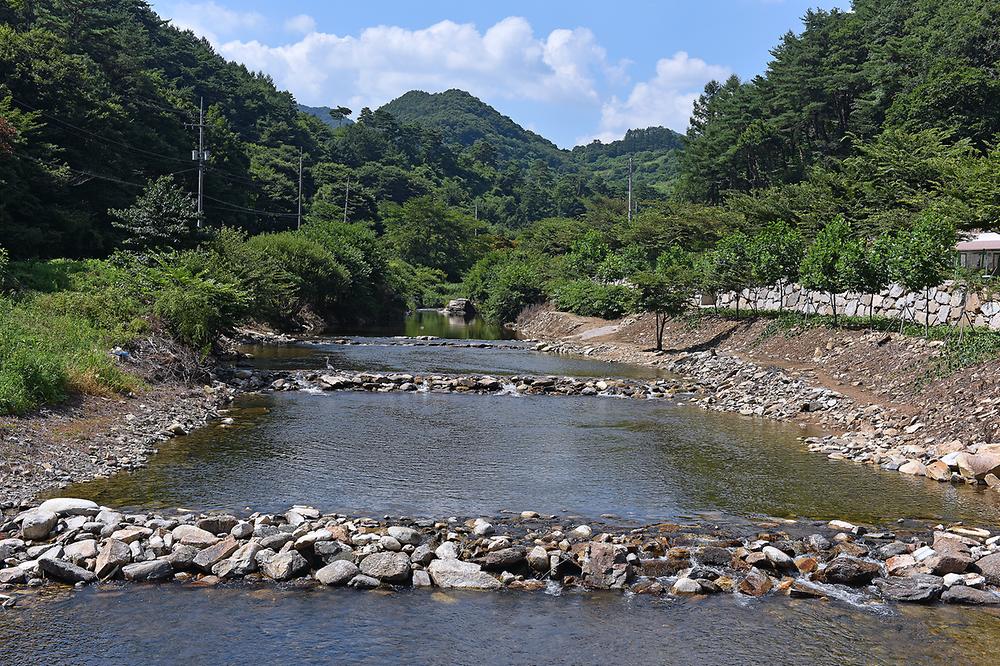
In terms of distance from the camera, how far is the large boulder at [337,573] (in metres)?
10.7

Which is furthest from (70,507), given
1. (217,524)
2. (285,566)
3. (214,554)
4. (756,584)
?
(756,584)

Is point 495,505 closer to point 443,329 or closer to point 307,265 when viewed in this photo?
point 307,265

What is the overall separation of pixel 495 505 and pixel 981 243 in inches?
1031

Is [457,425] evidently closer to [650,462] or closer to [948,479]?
[650,462]

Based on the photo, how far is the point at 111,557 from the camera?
1073 cm

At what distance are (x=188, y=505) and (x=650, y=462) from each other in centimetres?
973

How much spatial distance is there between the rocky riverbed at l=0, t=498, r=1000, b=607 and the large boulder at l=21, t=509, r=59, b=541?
0.02 meters

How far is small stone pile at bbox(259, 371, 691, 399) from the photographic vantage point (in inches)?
1134

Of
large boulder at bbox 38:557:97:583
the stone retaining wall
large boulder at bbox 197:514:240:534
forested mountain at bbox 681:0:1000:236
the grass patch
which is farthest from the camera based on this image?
forested mountain at bbox 681:0:1000:236

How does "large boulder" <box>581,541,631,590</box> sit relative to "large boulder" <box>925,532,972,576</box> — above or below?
below

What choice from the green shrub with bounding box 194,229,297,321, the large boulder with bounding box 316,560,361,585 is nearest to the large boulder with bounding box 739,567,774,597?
the large boulder with bounding box 316,560,361,585

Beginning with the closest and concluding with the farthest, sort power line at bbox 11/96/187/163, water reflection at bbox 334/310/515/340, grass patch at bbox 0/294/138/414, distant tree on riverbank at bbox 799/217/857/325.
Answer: grass patch at bbox 0/294/138/414, distant tree on riverbank at bbox 799/217/857/325, power line at bbox 11/96/187/163, water reflection at bbox 334/310/515/340

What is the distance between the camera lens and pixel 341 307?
6122 centimetres

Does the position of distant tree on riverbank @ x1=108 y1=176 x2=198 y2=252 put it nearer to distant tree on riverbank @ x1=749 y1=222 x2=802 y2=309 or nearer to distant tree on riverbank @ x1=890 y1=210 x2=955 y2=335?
distant tree on riverbank @ x1=749 y1=222 x2=802 y2=309
